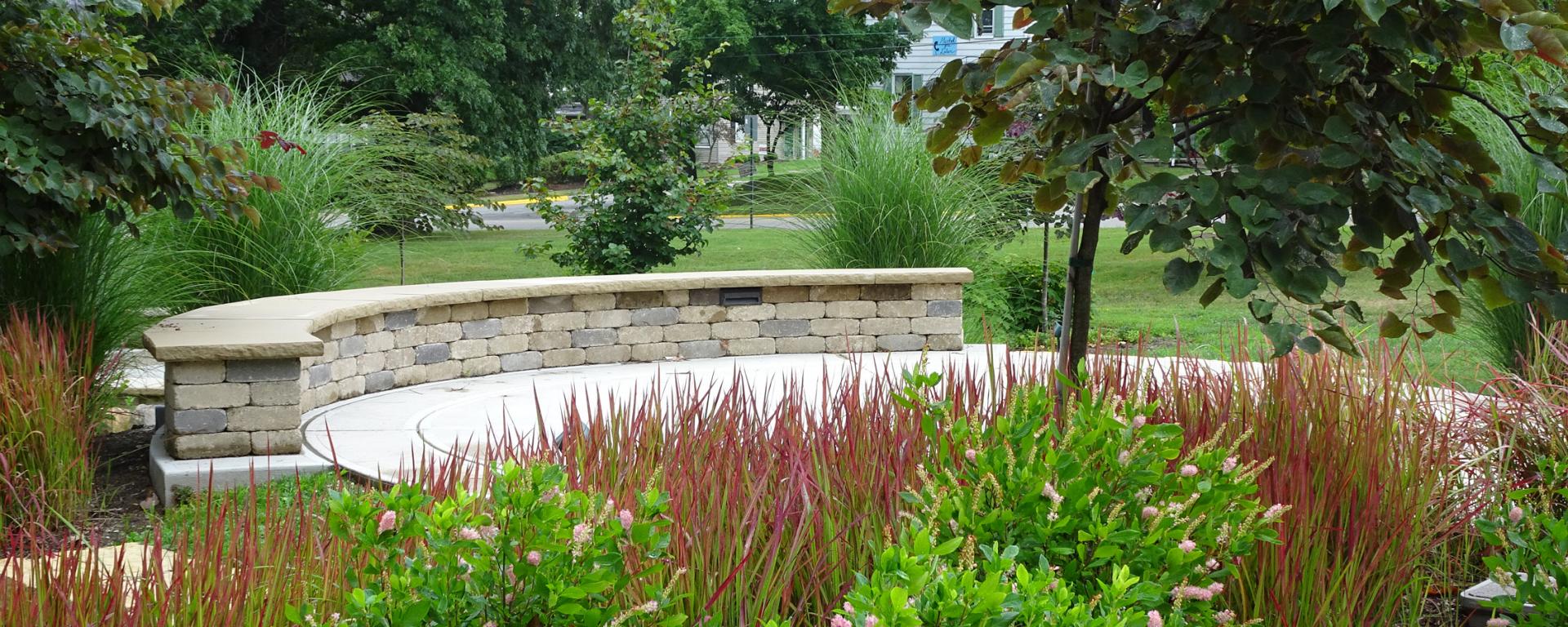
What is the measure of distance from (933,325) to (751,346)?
1223 mm

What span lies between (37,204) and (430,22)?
1646 cm

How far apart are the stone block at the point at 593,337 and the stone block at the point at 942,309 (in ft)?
6.86

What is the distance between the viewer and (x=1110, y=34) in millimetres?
2592

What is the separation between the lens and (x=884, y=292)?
8.33m

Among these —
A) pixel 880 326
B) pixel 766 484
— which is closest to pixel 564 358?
pixel 880 326

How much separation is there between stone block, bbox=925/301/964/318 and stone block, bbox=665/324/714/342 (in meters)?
1.46

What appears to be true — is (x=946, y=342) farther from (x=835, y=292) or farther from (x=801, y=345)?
(x=801, y=345)

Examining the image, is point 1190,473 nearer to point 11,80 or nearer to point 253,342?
point 253,342

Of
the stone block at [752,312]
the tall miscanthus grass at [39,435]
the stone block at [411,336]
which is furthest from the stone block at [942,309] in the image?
the tall miscanthus grass at [39,435]

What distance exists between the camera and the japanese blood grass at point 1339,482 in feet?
8.54

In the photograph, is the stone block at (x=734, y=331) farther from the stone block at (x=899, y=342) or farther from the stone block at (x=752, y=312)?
A: the stone block at (x=899, y=342)

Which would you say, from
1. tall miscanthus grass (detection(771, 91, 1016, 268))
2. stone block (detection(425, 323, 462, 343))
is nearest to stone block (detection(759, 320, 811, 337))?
tall miscanthus grass (detection(771, 91, 1016, 268))

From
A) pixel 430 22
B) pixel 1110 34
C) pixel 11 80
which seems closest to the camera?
pixel 1110 34

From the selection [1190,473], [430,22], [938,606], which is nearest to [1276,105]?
[1190,473]
